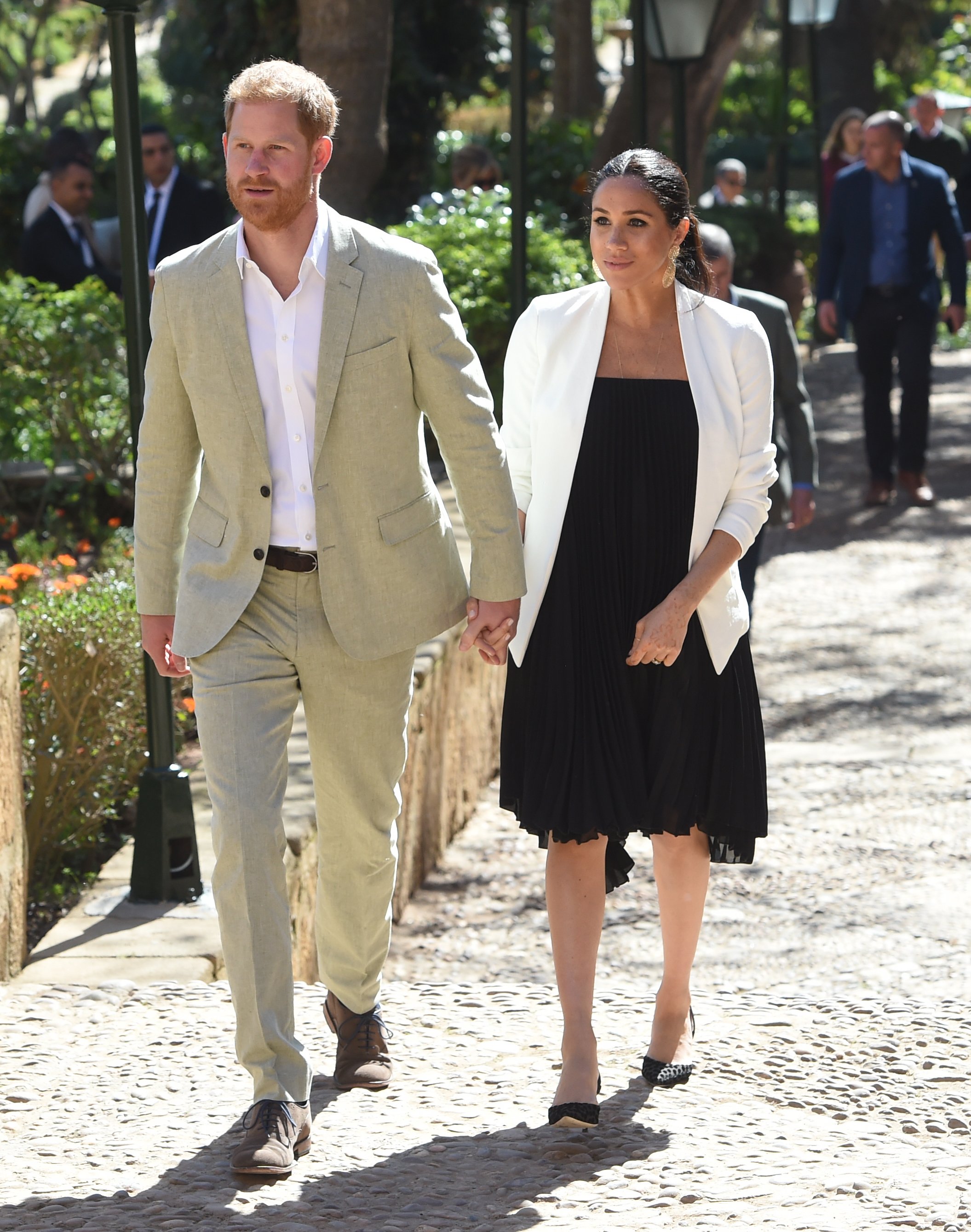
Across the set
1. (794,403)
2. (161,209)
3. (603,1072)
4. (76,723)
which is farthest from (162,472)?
(161,209)

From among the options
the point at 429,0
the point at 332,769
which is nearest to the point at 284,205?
the point at 332,769

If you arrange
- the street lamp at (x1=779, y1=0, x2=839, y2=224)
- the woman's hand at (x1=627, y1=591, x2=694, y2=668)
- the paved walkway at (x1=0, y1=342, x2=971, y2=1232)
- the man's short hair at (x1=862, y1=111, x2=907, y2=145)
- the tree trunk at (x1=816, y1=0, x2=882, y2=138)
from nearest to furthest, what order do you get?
the paved walkway at (x1=0, y1=342, x2=971, y2=1232) < the woman's hand at (x1=627, y1=591, x2=694, y2=668) < the man's short hair at (x1=862, y1=111, x2=907, y2=145) < the street lamp at (x1=779, y1=0, x2=839, y2=224) < the tree trunk at (x1=816, y1=0, x2=882, y2=138)

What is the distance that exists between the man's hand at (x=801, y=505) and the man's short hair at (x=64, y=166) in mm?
5183

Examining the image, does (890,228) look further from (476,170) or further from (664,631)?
(664,631)

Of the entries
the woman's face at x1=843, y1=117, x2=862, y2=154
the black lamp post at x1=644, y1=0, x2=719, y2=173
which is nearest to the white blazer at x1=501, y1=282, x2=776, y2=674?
the black lamp post at x1=644, y1=0, x2=719, y2=173

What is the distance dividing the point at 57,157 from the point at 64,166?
167mm

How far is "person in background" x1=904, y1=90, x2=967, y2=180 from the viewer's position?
1380 cm

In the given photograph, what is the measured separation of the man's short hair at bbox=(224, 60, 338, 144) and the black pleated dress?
78 centimetres

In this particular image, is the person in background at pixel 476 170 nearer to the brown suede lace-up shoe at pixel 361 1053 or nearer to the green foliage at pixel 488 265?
the green foliage at pixel 488 265

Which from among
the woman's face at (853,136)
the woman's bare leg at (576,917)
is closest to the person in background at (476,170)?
the woman's face at (853,136)

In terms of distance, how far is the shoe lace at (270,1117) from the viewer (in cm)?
317

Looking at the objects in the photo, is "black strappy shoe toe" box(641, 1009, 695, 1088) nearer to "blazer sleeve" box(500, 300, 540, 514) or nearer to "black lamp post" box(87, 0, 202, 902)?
"blazer sleeve" box(500, 300, 540, 514)

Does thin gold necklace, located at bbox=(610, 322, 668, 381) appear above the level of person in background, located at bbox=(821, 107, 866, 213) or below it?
below

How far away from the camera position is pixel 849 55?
1075 inches
